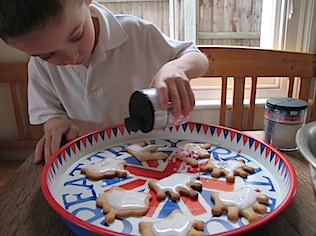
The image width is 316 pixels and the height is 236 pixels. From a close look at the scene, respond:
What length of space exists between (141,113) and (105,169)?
106 millimetres

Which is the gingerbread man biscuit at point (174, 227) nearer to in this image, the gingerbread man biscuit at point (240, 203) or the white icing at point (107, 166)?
the gingerbread man biscuit at point (240, 203)

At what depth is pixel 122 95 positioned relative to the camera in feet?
2.69

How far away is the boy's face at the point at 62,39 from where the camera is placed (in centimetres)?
47

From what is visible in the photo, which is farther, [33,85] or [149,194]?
[33,85]

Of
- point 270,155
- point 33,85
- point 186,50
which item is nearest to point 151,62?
point 186,50

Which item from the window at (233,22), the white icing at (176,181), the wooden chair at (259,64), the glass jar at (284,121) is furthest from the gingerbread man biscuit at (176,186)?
the window at (233,22)

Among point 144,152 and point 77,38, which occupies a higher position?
point 77,38

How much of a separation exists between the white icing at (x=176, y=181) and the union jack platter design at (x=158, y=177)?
0.06 feet

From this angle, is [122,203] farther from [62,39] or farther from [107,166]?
[62,39]

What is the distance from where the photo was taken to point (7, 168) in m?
1.31

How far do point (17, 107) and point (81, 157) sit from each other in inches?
32.0

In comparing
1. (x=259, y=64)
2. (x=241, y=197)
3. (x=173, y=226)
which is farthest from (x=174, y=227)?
(x=259, y=64)

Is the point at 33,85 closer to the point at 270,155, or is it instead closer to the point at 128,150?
the point at 128,150

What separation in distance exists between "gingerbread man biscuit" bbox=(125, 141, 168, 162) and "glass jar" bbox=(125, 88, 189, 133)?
75mm
